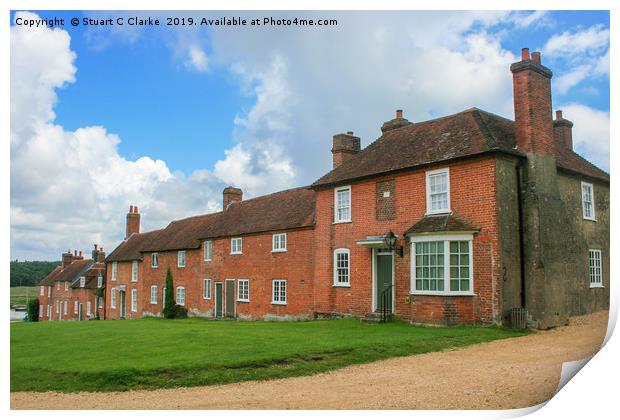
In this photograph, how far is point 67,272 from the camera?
2363 inches

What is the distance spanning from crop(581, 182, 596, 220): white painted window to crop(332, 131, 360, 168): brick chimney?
1041 centimetres

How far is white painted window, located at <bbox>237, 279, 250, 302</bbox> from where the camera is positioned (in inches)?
1210

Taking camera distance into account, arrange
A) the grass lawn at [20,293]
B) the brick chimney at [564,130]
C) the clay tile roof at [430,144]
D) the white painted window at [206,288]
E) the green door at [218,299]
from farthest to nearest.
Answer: the grass lawn at [20,293] → the white painted window at [206,288] → the green door at [218,299] → the brick chimney at [564,130] → the clay tile roof at [430,144]

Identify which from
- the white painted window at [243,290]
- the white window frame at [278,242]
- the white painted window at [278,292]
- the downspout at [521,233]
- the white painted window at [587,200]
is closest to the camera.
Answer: the downspout at [521,233]

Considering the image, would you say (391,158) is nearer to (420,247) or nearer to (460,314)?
(420,247)

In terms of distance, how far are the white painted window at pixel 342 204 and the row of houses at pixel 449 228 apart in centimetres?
5

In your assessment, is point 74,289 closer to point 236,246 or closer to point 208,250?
point 208,250

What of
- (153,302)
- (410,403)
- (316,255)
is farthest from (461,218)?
(153,302)

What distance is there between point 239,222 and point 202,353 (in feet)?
64.9

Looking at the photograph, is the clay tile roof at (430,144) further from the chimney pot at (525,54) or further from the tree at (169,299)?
the tree at (169,299)

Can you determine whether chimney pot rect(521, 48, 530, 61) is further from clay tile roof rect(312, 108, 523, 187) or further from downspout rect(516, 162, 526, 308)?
downspout rect(516, 162, 526, 308)

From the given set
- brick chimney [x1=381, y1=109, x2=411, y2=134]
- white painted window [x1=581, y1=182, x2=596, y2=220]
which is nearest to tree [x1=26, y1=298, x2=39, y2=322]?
brick chimney [x1=381, y1=109, x2=411, y2=134]

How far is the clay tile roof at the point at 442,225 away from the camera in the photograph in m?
18.6

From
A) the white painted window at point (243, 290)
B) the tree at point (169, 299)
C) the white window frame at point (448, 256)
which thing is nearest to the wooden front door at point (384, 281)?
the white window frame at point (448, 256)
